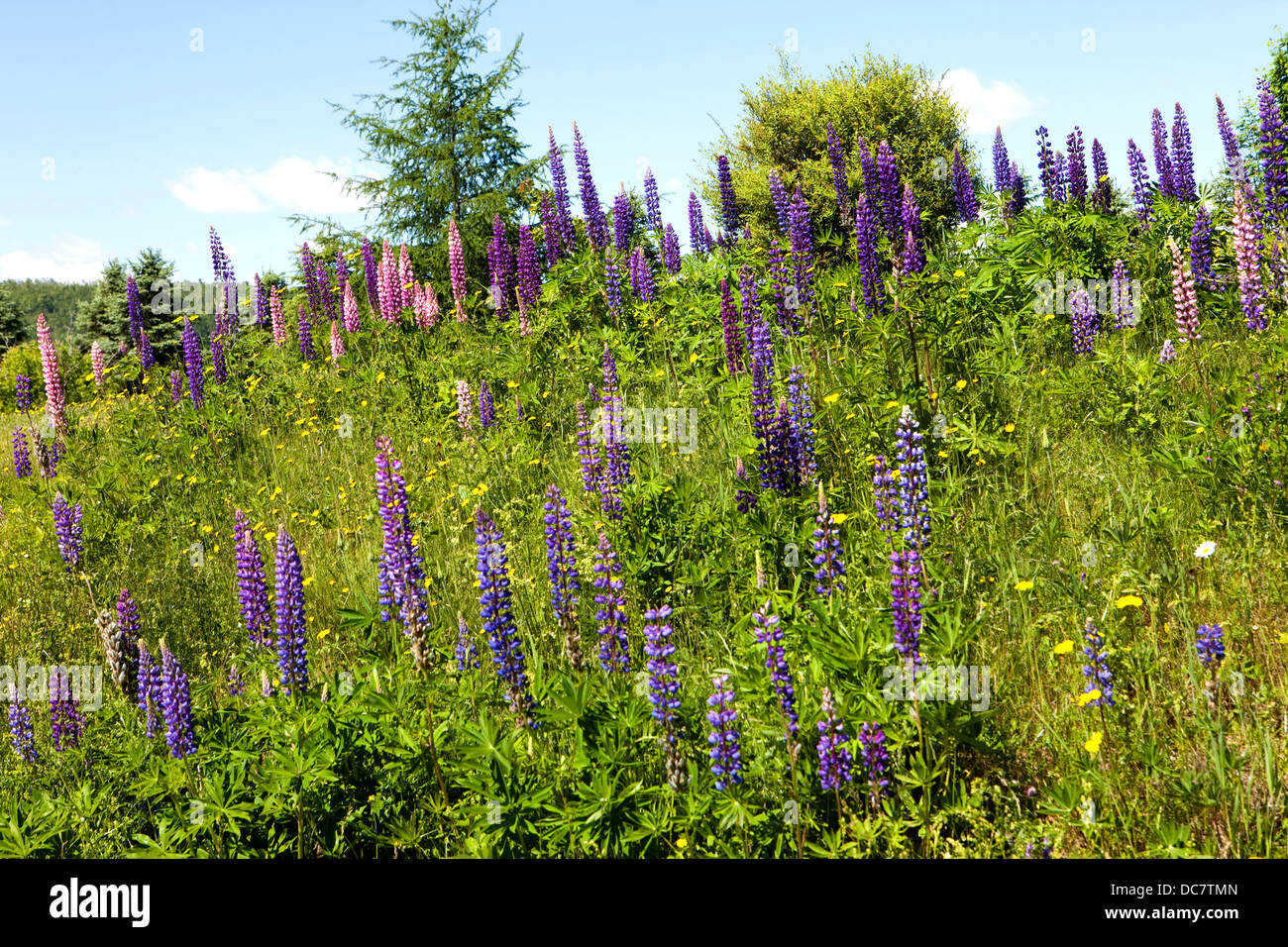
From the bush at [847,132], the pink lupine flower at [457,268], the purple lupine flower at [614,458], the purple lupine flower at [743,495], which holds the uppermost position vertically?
the bush at [847,132]

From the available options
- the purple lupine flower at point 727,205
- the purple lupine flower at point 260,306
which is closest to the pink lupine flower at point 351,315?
the purple lupine flower at point 260,306

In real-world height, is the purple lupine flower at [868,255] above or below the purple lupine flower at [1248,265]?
above

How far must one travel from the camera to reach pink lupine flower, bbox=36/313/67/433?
10.4 m

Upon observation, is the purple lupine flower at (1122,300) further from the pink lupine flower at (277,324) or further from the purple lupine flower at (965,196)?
the pink lupine flower at (277,324)

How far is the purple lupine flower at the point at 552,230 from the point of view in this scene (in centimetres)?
1152

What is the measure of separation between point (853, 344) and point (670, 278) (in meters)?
3.41

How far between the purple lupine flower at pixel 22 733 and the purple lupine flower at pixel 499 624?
109 inches

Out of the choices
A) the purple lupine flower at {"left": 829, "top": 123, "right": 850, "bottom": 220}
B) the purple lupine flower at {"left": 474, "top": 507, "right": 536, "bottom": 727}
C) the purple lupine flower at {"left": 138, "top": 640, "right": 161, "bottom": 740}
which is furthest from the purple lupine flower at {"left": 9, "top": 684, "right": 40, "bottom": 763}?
the purple lupine flower at {"left": 829, "top": 123, "right": 850, "bottom": 220}

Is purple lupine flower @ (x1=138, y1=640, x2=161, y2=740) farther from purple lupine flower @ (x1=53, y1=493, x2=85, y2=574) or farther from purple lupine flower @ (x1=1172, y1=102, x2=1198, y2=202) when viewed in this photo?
purple lupine flower @ (x1=1172, y1=102, x2=1198, y2=202)

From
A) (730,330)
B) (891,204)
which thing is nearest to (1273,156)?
(891,204)

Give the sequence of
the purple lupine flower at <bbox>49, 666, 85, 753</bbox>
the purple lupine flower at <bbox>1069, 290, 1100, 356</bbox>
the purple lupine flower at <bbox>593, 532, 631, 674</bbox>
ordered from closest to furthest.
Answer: the purple lupine flower at <bbox>593, 532, 631, 674</bbox>, the purple lupine flower at <bbox>49, 666, 85, 753</bbox>, the purple lupine flower at <bbox>1069, 290, 1100, 356</bbox>

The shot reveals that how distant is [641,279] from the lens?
1025 centimetres

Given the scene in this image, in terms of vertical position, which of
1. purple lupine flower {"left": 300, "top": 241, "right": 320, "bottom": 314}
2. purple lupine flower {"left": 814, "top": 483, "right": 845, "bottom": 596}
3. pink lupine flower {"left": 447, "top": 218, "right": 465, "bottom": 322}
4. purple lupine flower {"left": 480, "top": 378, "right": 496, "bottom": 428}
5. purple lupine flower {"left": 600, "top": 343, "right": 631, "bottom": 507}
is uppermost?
purple lupine flower {"left": 300, "top": 241, "right": 320, "bottom": 314}

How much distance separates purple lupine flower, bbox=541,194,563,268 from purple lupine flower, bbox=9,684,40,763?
27.1 ft
